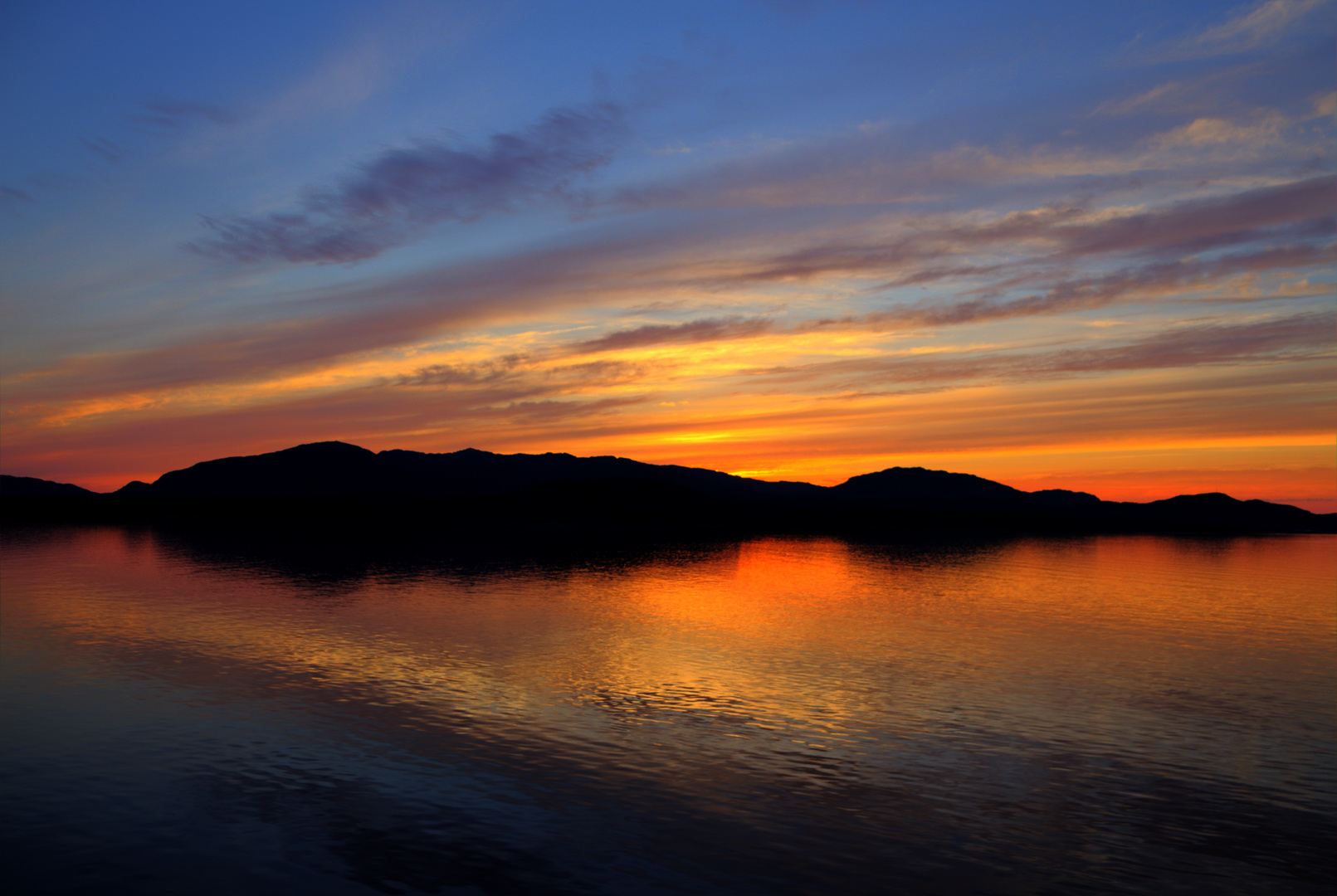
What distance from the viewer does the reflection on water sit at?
1446 centimetres

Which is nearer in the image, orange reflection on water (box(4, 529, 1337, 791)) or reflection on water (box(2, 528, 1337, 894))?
reflection on water (box(2, 528, 1337, 894))

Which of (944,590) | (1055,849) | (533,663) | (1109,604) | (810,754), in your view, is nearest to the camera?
(1055,849)

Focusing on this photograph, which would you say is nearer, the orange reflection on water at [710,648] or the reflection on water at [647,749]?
the reflection on water at [647,749]

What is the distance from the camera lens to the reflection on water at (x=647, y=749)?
14461 millimetres

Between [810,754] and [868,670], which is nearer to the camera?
[810,754]

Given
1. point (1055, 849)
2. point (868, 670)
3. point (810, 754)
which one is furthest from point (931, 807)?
point (868, 670)

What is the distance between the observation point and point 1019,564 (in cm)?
9356

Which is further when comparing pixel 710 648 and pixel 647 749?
pixel 710 648

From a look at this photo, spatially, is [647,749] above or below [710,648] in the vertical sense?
below

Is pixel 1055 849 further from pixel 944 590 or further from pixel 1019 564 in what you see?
pixel 1019 564

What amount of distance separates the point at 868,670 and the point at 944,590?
34.3 meters

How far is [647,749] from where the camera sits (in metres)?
21.0

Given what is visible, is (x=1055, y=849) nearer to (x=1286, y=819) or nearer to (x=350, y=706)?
(x=1286, y=819)

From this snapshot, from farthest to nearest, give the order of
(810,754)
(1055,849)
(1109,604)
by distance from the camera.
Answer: (1109,604)
(810,754)
(1055,849)
